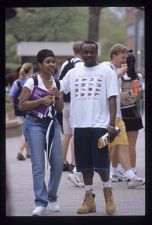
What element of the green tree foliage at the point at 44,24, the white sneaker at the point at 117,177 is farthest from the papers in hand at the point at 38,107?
the green tree foliage at the point at 44,24

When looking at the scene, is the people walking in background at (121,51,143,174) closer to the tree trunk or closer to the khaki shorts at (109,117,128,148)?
the khaki shorts at (109,117,128,148)

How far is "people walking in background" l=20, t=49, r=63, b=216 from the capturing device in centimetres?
739

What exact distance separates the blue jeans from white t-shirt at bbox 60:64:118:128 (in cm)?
28

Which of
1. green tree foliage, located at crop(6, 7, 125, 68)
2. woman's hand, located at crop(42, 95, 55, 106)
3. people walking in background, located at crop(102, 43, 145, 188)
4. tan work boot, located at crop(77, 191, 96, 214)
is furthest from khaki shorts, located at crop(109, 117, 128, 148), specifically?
green tree foliage, located at crop(6, 7, 125, 68)

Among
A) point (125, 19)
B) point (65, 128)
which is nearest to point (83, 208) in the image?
point (65, 128)

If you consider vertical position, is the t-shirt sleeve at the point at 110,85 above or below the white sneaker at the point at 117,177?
above

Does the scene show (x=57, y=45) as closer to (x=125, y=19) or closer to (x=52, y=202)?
(x=52, y=202)

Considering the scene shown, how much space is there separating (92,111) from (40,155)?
0.64 m

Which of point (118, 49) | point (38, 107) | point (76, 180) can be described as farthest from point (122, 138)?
point (38, 107)

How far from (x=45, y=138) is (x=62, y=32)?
33999 mm

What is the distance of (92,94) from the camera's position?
7.37m

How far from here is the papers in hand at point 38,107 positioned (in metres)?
7.44

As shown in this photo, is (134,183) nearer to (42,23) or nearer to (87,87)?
(87,87)

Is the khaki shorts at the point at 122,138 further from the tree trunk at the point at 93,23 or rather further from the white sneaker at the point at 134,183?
the tree trunk at the point at 93,23
